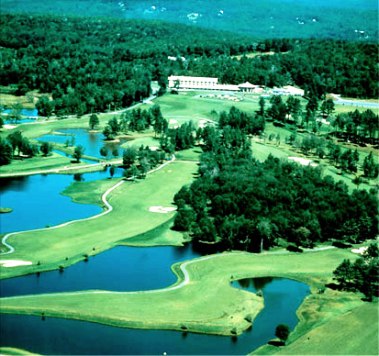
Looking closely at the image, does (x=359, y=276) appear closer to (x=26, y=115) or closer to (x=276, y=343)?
(x=276, y=343)

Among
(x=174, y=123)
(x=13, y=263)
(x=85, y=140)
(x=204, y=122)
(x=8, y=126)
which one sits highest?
(x=204, y=122)

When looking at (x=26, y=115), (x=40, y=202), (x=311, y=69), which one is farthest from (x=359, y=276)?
(x=311, y=69)

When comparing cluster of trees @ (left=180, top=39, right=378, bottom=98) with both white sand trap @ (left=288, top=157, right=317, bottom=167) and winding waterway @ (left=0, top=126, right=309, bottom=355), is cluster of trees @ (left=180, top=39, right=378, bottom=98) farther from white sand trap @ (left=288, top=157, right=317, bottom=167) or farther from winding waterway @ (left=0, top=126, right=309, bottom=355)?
winding waterway @ (left=0, top=126, right=309, bottom=355)

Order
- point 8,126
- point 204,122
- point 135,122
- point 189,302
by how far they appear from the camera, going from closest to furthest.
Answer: point 189,302 → point 8,126 → point 135,122 → point 204,122

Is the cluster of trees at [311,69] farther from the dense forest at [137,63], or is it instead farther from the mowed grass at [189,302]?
the mowed grass at [189,302]

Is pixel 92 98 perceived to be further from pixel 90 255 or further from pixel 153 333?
pixel 153 333

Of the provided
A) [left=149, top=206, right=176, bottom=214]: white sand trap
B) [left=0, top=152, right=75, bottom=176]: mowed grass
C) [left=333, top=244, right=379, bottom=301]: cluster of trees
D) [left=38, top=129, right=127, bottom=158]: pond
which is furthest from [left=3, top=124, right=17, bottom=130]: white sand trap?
[left=333, top=244, right=379, bottom=301]: cluster of trees

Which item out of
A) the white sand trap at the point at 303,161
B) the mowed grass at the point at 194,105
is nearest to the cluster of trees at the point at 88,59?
the mowed grass at the point at 194,105

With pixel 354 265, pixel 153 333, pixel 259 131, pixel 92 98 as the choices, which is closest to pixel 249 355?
pixel 153 333
